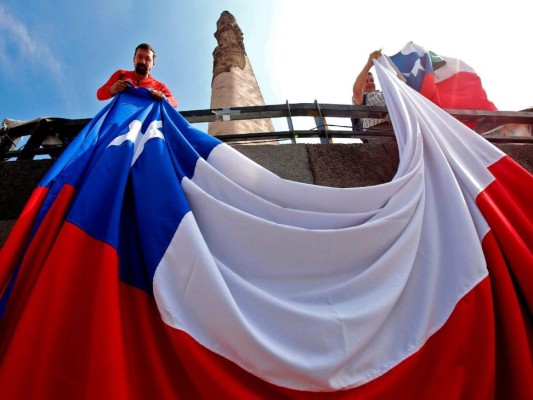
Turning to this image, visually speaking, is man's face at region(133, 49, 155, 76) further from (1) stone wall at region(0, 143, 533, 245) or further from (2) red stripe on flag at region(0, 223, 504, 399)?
(2) red stripe on flag at region(0, 223, 504, 399)

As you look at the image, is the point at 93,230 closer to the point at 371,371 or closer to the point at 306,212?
the point at 306,212

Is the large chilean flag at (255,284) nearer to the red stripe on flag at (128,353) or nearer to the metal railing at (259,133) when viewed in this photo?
the red stripe on flag at (128,353)

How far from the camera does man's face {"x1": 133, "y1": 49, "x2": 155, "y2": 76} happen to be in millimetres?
2535

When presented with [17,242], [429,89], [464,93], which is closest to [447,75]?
[464,93]

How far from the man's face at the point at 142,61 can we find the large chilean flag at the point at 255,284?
1164 millimetres

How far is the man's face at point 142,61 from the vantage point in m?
2.54

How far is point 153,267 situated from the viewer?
3.81 ft

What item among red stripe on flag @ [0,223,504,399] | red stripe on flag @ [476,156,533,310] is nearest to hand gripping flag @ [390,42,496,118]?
red stripe on flag @ [476,156,533,310]

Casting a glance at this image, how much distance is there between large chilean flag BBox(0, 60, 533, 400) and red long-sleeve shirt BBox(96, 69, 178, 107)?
0.97 metres

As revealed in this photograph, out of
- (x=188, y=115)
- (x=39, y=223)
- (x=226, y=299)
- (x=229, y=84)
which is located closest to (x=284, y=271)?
(x=226, y=299)

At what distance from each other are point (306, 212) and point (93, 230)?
3.08ft

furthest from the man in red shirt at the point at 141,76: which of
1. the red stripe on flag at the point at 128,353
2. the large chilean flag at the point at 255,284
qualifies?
the red stripe on flag at the point at 128,353

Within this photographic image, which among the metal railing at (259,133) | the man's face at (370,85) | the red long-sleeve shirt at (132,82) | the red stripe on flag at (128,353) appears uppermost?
the man's face at (370,85)

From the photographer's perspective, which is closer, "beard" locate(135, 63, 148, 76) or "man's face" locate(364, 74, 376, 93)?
"beard" locate(135, 63, 148, 76)
